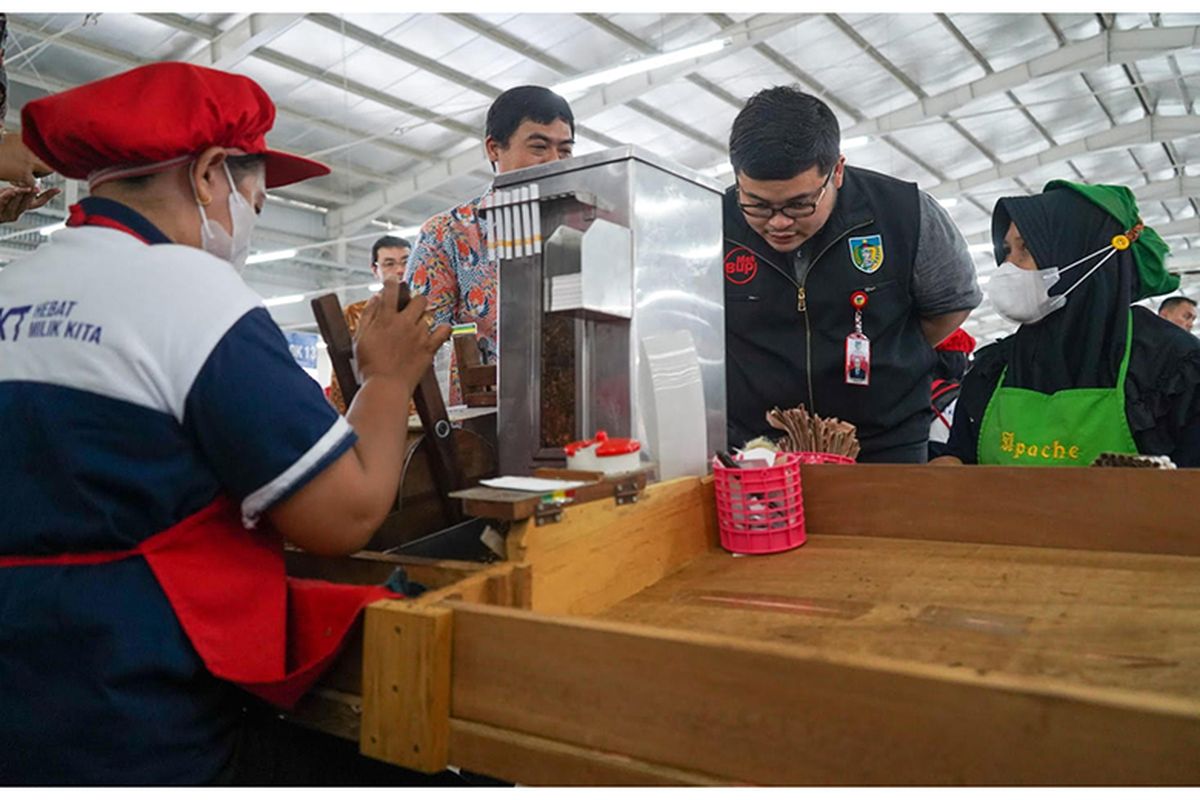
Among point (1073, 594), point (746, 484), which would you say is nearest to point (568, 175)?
point (746, 484)

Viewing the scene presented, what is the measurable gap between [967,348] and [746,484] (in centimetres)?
247

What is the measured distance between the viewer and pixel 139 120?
94cm

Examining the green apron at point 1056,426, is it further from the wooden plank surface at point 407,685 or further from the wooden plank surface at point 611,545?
the wooden plank surface at point 407,685

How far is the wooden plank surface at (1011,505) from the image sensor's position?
49.5 inches

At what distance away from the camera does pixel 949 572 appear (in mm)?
1197

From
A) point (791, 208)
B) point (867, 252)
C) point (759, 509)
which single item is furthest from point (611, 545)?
point (867, 252)

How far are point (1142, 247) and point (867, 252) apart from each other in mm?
686

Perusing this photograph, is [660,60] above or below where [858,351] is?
above

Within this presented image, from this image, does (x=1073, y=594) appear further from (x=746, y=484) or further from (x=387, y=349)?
(x=387, y=349)

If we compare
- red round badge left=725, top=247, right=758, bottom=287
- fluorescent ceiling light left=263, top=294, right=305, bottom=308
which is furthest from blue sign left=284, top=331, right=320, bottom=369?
red round badge left=725, top=247, right=758, bottom=287

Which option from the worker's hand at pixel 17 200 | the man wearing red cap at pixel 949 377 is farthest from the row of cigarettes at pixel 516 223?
the man wearing red cap at pixel 949 377

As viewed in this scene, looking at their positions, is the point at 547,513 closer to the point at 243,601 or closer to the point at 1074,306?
the point at 243,601

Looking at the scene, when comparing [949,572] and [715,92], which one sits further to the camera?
[715,92]

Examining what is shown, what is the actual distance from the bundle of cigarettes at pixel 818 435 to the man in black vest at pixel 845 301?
1.09 feet
